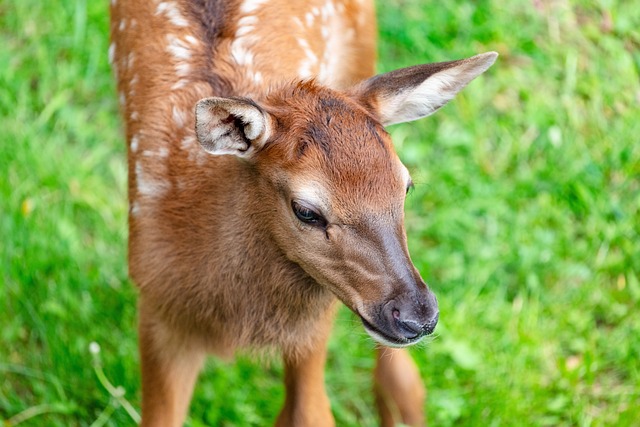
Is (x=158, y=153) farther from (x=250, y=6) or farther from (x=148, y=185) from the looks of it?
(x=250, y=6)

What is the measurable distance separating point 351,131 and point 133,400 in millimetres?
2002

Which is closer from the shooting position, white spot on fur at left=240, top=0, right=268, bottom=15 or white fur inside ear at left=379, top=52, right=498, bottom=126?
white fur inside ear at left=379, top=52, right=498, bottom=126

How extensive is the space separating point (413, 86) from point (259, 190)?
0.68m

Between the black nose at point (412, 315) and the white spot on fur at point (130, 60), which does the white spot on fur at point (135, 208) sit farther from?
the black nose at point (412, 315)

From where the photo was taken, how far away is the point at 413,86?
3971mm

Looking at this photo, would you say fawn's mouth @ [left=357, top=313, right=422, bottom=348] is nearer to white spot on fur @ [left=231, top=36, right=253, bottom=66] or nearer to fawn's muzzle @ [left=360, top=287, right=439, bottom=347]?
fawn's muzzle @ [left=360, top=287, right=439, bottom=347]

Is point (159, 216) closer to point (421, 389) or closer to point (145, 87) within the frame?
point (145, 87)

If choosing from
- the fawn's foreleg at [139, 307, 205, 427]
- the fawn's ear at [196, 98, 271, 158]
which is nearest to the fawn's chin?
the fawn's ear at [196, 98, 271, 158]

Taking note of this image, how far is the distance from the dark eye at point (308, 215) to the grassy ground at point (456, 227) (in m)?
1.16

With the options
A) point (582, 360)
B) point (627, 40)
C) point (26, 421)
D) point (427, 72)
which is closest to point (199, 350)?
point (26, 421)

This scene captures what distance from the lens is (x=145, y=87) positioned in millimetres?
4500

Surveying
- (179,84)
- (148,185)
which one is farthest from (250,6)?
(148,185)

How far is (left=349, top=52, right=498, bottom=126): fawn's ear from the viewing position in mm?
3949

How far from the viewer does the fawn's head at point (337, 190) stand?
11.9 feet
